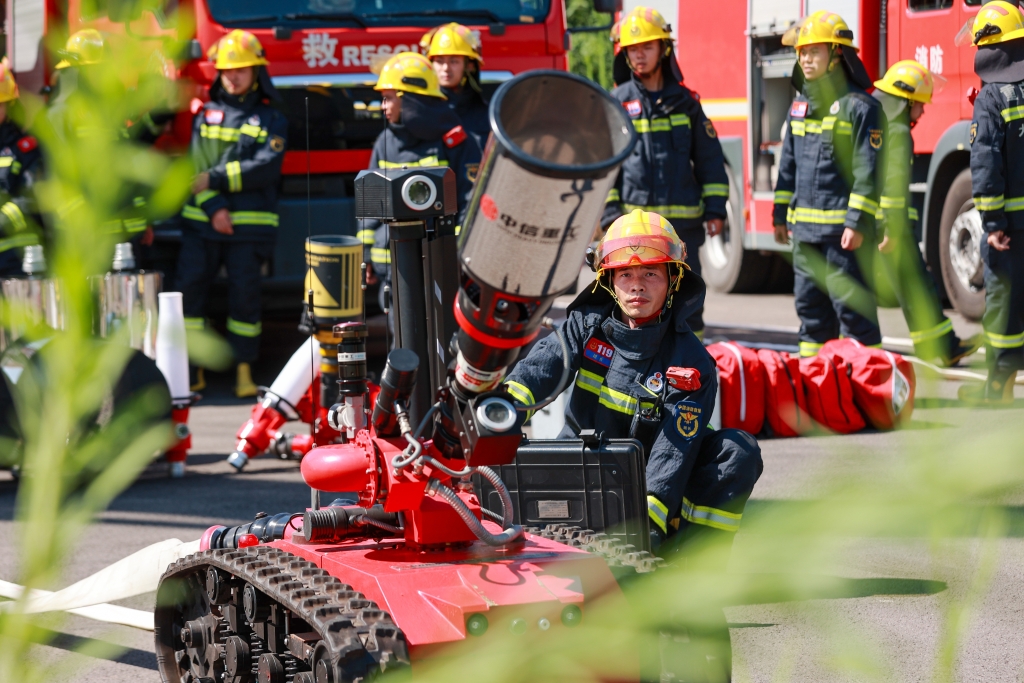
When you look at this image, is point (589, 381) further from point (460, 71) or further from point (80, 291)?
point (460, 71)

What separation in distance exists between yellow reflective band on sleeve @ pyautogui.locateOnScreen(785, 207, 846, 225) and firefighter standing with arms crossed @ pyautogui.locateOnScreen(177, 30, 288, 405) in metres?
3.07

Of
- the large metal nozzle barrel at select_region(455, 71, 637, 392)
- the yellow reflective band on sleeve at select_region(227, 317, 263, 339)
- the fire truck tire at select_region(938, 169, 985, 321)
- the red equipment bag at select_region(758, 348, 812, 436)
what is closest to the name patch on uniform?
the large metal nozzle barrel at select_region(455, 71, 637, 392)

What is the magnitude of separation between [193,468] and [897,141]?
13.8ft

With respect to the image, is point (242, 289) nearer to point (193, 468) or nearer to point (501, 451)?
point (193, 468)

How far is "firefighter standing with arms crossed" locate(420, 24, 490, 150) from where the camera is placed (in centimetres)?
808

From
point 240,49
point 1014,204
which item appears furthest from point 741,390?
point 240,49

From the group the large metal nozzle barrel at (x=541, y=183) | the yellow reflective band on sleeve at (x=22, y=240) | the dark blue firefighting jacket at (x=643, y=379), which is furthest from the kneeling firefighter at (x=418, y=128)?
the yellow reflective band on sleeve at (x=22, y=240)

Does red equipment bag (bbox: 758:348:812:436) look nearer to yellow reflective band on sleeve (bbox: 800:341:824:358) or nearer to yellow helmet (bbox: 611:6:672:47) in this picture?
yellow reflective band on sleeve (bbox: 800:341:824:358)

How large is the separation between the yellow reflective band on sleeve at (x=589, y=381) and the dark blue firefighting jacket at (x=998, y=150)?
157 inches

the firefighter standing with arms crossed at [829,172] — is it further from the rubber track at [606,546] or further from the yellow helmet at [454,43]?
the rubber track at [606,546]

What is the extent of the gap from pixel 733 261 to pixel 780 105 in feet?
5.97

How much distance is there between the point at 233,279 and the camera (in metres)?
8.56

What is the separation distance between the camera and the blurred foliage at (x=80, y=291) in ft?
2.61

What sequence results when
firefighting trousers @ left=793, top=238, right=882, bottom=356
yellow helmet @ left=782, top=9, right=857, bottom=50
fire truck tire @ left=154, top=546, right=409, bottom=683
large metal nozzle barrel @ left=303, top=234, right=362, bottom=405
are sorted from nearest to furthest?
1. fire truck tire @ left=154, top=546, right=409, bottom=683
2. large metal nozzle barrel @ left=303, top=234, right=362, bottom=405
3. firefighting trousers @ left=793, top=238, right=882, bottom=356
4. yellow helmet @ left=782, top=9, right=857, bottom=50
